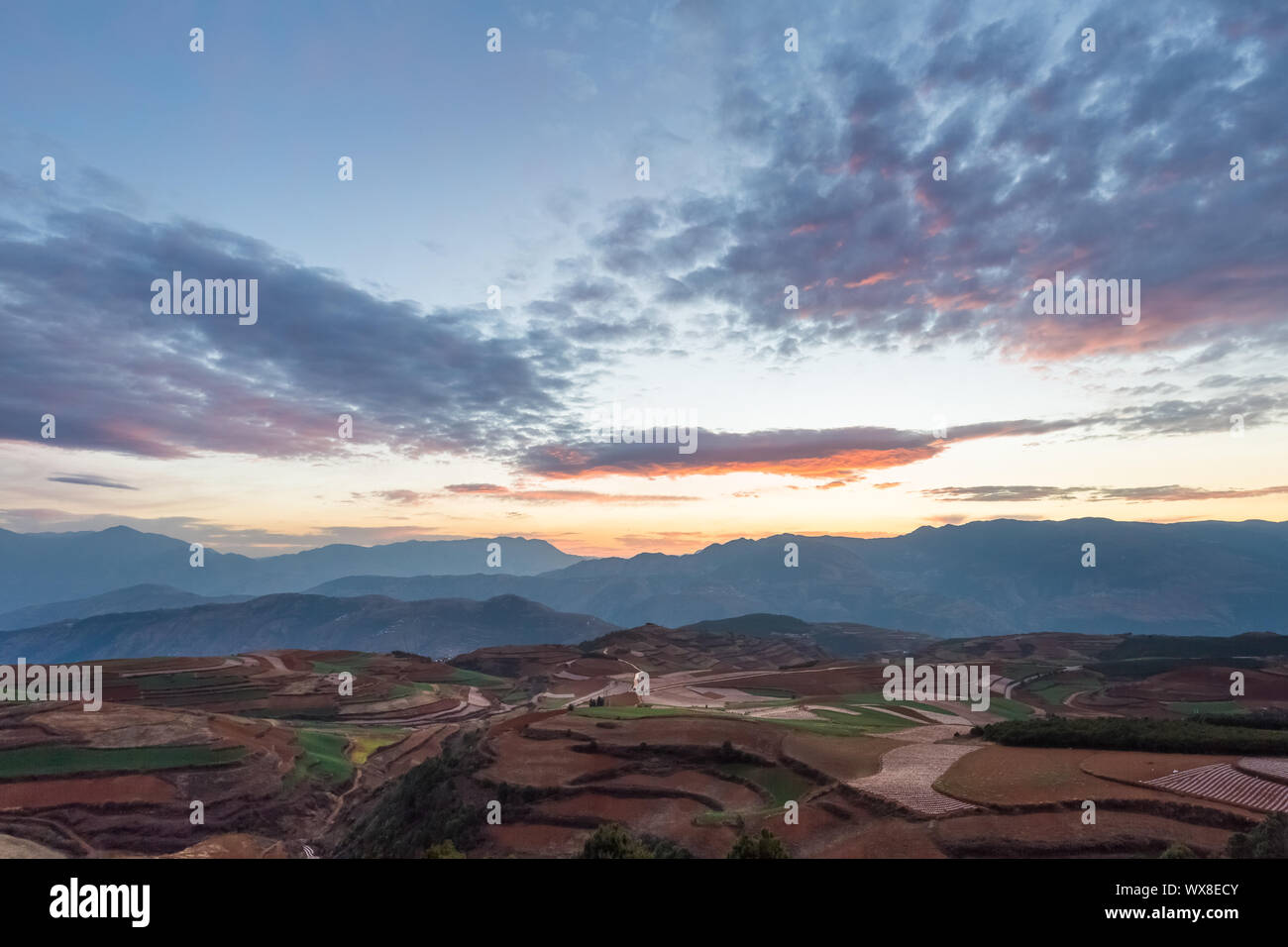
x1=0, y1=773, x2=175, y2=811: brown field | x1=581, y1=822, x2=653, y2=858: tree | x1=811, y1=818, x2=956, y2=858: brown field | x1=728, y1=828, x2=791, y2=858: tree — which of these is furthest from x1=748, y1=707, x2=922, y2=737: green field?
x1=0, y1=773, x2=175, y2=811: brown field

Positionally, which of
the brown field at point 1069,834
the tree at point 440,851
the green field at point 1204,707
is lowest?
the green field at point 1204,707

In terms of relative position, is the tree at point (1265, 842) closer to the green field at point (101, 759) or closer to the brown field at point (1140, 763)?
the brown field at point (1140, 763)

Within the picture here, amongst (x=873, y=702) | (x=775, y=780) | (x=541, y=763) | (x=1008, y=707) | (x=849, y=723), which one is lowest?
(x=1008, y=707)

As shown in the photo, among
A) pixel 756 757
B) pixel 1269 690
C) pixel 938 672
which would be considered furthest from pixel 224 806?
pixel 1269 690

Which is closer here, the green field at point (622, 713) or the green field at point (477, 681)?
the green field at point (622, 713)

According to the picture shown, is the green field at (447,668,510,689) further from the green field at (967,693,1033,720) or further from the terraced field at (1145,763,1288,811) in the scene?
the terraced field at (1145,763,1288,811)

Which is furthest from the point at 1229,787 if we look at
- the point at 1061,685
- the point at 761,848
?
the point at 1061,685

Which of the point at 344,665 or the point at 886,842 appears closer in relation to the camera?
the point at 886,842

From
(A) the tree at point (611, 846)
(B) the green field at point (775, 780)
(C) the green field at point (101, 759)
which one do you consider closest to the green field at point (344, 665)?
(C) the green field at point (101, 759)

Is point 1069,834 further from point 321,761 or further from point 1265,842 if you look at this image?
point 321,761
